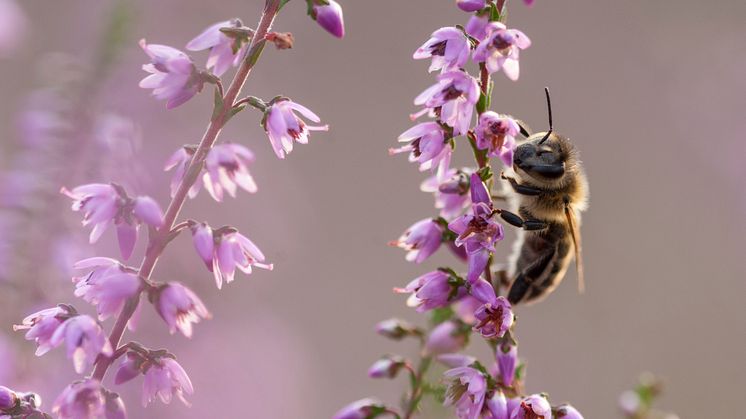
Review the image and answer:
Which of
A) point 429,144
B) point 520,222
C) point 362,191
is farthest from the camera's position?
point 362,191

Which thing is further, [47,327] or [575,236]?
[575,236]

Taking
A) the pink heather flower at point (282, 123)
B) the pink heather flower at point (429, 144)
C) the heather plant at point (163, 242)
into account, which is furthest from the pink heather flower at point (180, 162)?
the pink heather flower at point (429, 144)

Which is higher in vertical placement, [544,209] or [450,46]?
[450,46]

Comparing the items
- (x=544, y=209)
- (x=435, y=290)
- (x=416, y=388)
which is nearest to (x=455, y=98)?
(x=435, y=290)

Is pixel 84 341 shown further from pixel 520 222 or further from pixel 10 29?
pixel 10 29

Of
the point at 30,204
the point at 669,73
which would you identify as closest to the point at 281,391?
the point at 30,204

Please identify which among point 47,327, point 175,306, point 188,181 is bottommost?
point 47,327

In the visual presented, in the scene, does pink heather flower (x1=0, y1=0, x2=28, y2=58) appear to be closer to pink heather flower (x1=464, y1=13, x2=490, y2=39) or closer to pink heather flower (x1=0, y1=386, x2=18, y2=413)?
pink heather flower (x1=0, y1=386, x2=18, y2=413)
